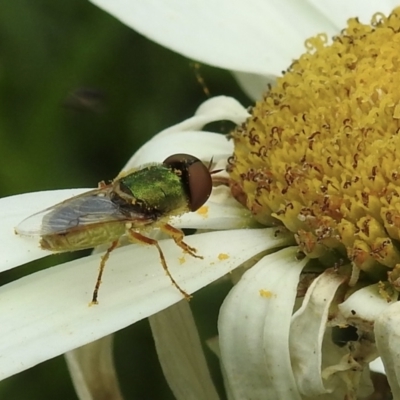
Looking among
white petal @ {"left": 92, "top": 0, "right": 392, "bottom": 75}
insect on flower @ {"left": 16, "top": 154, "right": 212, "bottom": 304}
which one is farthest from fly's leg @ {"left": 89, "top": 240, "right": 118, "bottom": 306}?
white petal @ {"left": 92, "top": 0, "right": 392, "bottom": 75}

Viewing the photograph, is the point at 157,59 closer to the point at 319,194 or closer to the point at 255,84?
the point at 255,84

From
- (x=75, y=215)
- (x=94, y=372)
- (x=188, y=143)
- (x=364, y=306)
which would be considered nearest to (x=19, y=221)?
(x=75, y=215)

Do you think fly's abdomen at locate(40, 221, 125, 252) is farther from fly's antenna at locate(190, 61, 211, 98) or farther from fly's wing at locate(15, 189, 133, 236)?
fly's antenna at locate(190, 61, 211, 98)

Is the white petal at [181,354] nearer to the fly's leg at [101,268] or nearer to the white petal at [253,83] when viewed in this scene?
the fly's leg at [101,268]

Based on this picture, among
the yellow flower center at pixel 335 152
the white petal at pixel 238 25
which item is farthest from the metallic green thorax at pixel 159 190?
the white petal at pixel 238 25

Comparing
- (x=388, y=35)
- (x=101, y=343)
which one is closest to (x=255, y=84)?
(x=388, y=35)

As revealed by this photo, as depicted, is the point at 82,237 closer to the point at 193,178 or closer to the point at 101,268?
the point at 101,268
